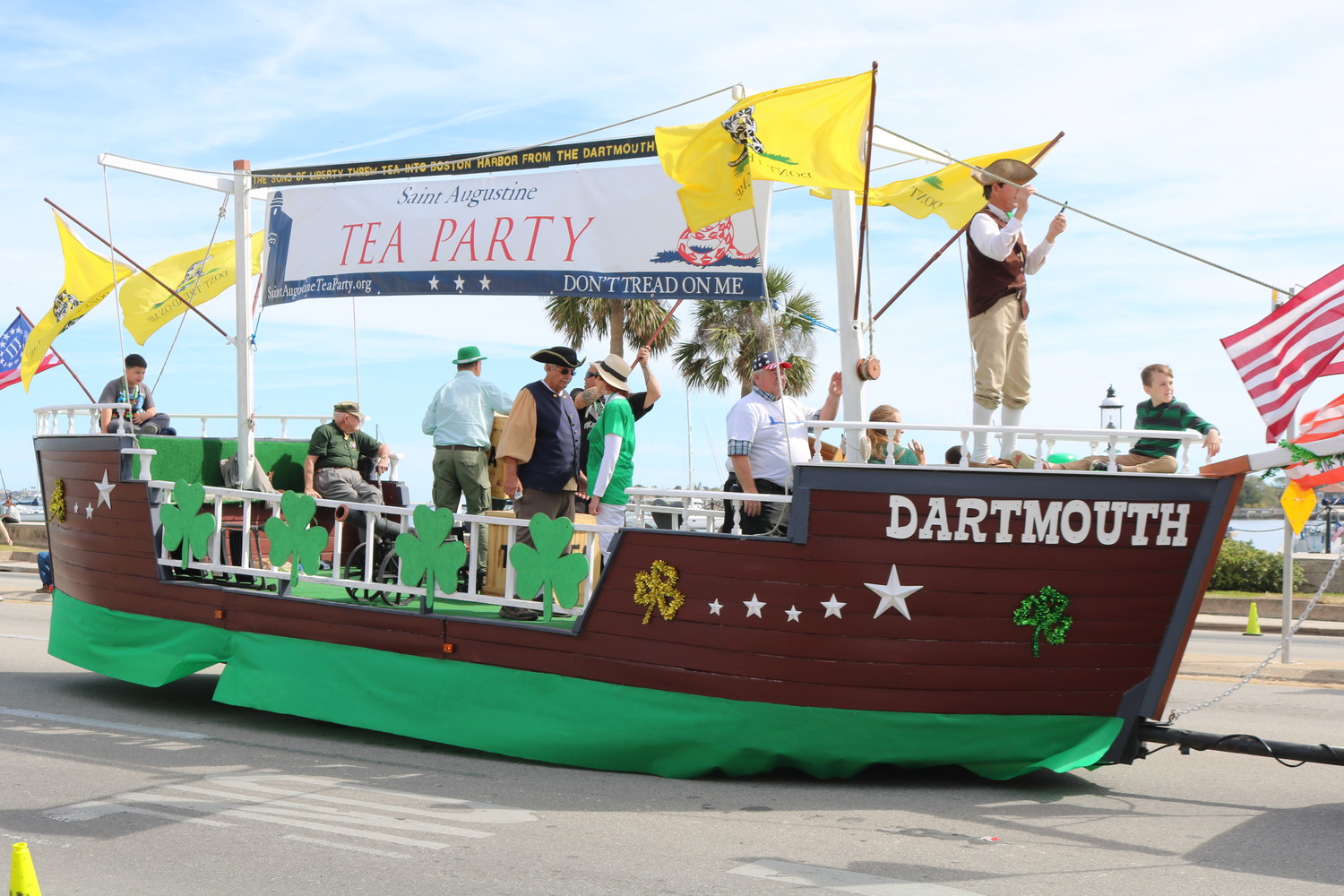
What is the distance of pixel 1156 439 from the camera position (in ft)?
20.0

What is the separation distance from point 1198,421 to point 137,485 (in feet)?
23.1

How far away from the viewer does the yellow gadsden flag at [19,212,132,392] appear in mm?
9852

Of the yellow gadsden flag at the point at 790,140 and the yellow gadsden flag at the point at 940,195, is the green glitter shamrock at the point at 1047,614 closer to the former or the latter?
the yellow gadsden flag at the point at 790,140

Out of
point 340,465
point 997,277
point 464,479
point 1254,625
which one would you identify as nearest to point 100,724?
point 340,465

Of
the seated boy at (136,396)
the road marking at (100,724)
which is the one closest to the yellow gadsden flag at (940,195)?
the road marking at (100,724)

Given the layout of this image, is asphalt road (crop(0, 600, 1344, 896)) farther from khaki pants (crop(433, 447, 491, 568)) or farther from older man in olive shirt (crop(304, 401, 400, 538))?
older man in olive shirt (crop(304, 401, 400, 538))

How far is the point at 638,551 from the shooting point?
6.49 meters

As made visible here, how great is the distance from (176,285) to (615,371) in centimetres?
468

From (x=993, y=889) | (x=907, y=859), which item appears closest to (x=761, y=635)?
(x=907, y=859)

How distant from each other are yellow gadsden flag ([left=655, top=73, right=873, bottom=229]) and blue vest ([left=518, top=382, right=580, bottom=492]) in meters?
1.74

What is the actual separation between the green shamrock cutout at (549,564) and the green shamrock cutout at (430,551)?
0.47 m

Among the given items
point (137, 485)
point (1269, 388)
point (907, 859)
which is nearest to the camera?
point (907, 859)

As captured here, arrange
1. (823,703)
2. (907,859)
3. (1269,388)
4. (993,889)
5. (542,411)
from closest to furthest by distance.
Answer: (993,889), (907,859), (1269,388), (823,703), (542,411)

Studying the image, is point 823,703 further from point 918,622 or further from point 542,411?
point 542,411
